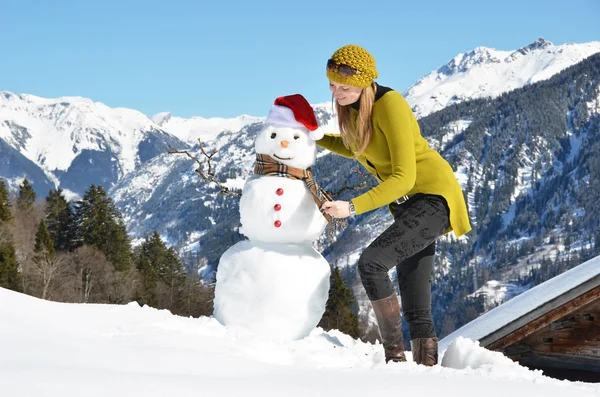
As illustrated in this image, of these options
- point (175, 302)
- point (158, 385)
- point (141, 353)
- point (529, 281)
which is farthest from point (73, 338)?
point (529, 281)

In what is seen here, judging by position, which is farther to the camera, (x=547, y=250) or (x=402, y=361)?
(x=547, y=250)

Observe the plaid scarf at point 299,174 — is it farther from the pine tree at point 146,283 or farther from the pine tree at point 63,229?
the pine tree at point 63,229

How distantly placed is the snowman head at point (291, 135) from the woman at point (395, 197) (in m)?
1.06

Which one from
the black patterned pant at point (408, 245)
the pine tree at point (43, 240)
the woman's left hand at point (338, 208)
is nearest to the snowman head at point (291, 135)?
the black patterned pant at point (408, 245)

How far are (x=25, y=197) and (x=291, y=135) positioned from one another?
61081mm

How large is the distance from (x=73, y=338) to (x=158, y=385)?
1.51 meters

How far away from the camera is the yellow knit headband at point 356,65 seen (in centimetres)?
402

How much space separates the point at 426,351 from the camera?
407cm

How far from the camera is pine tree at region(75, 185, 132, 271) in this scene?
48875 mm

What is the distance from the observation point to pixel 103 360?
307 cm

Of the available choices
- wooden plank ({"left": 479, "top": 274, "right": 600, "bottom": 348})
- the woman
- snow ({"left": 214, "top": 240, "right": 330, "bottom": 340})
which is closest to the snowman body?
snow ({"left": 214, "top": 240, "right": 330, "bottom": 340})

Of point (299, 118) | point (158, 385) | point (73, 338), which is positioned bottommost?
point (158, 385)

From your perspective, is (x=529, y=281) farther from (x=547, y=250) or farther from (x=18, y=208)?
(x=18, y=208)

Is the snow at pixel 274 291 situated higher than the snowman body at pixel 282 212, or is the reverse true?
the snowman body at pixel 282 212
